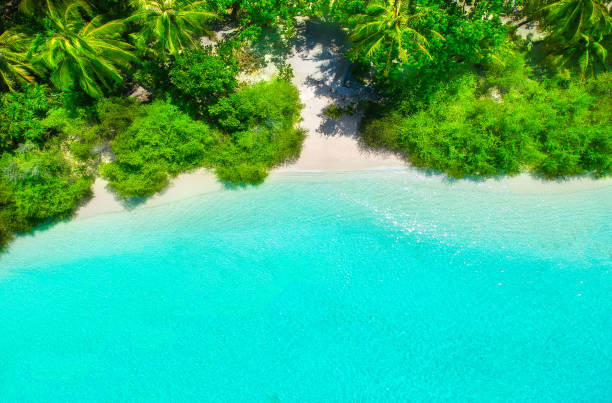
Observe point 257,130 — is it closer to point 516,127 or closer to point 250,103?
point 250,103

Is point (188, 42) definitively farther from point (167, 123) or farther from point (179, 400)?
point (179, 400)

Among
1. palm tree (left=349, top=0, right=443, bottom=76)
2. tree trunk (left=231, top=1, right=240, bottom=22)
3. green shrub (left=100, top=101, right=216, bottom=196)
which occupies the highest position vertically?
tree trunk (left=231, top=1, right=240, bottom=22)

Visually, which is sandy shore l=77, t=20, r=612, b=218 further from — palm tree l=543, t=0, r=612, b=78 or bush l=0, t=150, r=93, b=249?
palm tree l=543, t=0, r=612, b=78

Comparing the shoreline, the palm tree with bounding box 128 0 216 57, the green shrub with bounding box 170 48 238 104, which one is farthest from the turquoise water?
the palm tree with bounding box 128 0 216 57

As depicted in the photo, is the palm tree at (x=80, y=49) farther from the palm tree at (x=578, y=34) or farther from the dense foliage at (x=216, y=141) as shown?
the palm tree at (x=578, y=34)

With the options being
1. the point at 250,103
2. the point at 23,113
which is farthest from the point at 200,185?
the point at 23,113

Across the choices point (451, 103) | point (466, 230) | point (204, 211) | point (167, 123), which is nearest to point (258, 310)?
point (204, 211)
